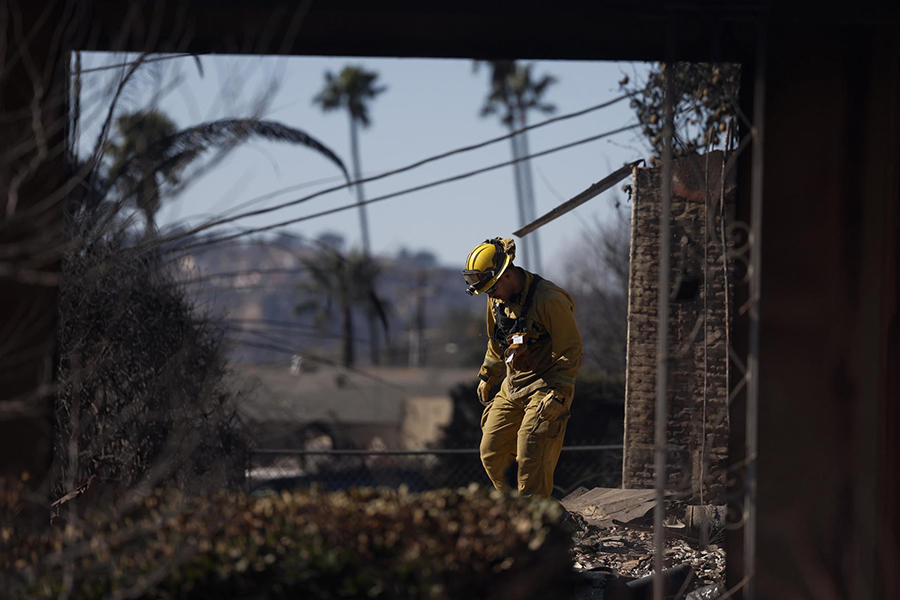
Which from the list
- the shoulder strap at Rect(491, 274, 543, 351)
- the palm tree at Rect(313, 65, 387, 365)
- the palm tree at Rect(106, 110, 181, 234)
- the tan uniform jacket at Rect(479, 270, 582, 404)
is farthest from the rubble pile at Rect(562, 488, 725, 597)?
the palm tree at Rect(313, 65, 387, 365)

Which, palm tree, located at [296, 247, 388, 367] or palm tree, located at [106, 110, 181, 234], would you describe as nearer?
palm tree, located at [106, 110, 181, 234]

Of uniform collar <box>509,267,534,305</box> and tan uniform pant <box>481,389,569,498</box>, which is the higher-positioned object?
uniform collar <box>509,267,534,305</box>

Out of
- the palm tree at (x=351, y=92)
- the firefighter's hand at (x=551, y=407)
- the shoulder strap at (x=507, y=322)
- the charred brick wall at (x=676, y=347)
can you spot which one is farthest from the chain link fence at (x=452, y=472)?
the palm tree at (x=351, y=92)

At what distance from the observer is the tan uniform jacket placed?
707 centimetres

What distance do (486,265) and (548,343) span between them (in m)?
0.74

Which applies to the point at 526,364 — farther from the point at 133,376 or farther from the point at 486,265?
the point at 133,376

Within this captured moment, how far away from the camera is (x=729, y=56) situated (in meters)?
4.92

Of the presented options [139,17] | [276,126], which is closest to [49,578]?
[139,17]

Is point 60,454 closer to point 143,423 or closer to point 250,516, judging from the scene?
point 143,423

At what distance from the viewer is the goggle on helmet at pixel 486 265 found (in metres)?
7.17

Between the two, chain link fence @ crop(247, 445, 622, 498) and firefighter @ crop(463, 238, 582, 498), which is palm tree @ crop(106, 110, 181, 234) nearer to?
firefighter @ crop(463, 238, 582, 498)

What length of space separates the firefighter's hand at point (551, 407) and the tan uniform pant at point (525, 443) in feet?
0.12

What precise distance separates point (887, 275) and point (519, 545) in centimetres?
216

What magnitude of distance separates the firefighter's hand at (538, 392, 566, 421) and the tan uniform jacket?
6 centimetres
